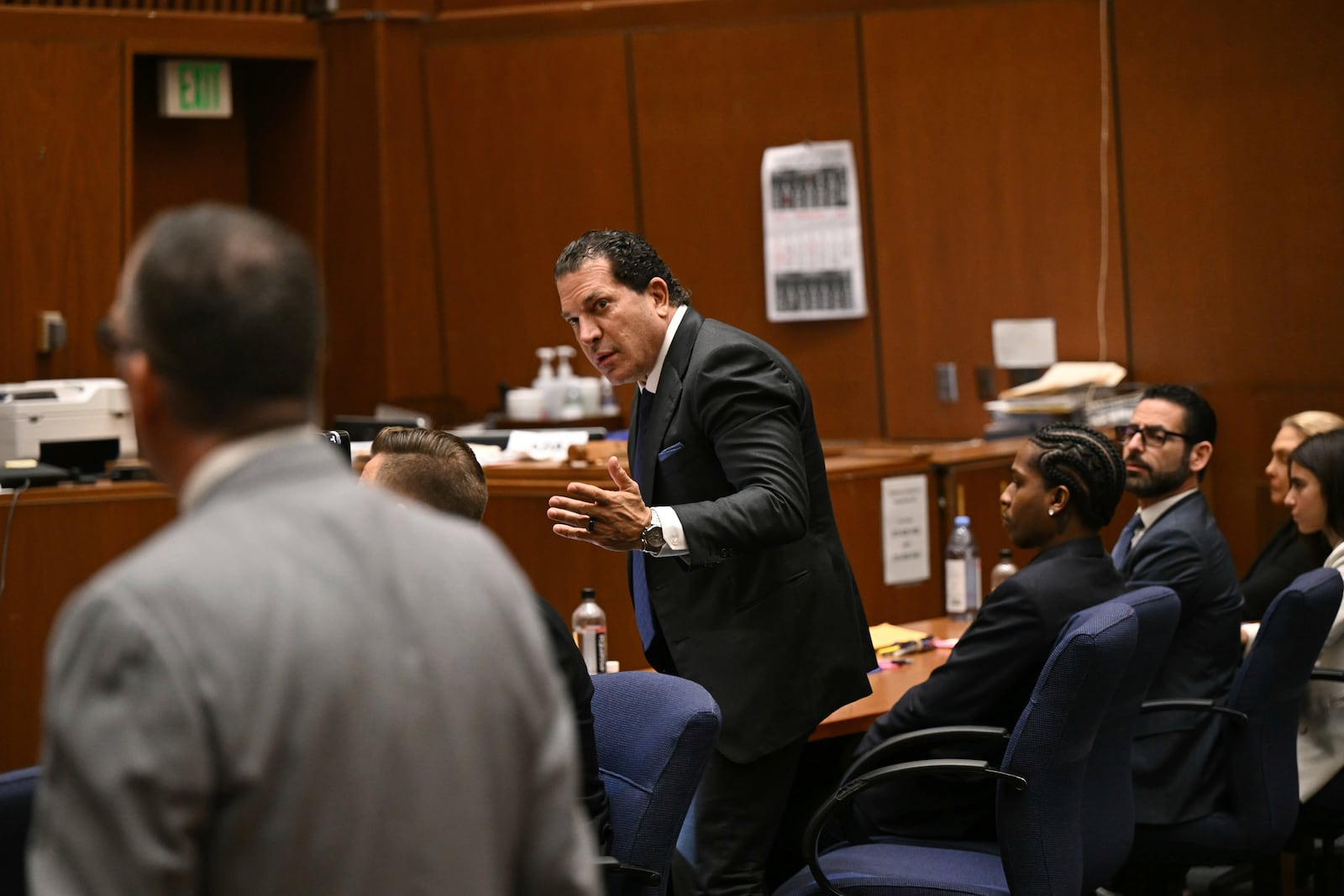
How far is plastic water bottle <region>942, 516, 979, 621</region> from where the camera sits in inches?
152

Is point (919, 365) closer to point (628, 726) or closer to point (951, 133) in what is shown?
point (951, 133)

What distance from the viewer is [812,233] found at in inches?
228

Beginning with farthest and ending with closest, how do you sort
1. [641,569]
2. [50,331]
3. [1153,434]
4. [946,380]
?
1. [946,380]
2. [50,331]
3. [1153,434]
4. [641,569]

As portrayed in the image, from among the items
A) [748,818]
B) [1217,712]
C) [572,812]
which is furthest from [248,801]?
[1217,712]

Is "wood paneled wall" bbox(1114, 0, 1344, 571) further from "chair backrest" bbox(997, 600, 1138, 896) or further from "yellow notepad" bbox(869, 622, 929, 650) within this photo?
"chair backrest" bbox(997, 600, 1138, 896)

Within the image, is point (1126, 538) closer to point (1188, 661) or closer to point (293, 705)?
point (1188, 661)

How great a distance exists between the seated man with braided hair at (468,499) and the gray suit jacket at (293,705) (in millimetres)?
936

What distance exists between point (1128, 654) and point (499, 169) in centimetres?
433

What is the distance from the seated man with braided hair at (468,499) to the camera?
1994mm

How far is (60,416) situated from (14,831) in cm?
299

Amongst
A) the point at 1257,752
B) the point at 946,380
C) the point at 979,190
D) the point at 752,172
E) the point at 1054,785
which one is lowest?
the point at 1257,752

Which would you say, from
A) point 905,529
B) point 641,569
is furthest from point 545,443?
point 641,569

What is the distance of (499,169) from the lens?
243 inches

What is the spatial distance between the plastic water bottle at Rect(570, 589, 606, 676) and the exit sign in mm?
3694
